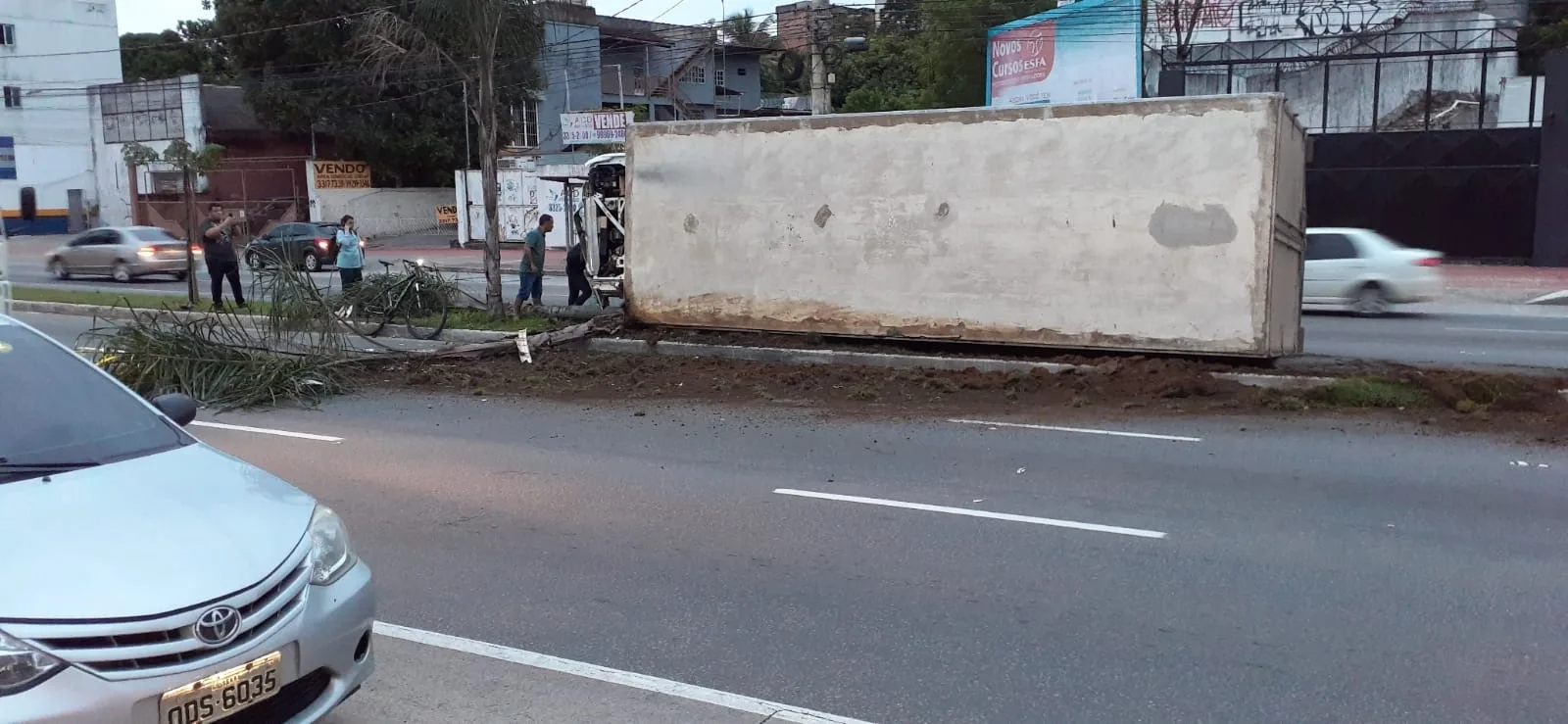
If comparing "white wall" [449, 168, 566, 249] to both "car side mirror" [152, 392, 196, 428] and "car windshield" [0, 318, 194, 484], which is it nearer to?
"car side mirror" [152, 392, 196, 428]

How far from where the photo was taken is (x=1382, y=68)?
115 ft

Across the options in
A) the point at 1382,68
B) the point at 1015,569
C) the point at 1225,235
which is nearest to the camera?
the point at 1015,569

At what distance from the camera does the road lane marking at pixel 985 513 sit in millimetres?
7148

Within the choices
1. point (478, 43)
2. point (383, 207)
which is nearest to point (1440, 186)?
point (478, 43)

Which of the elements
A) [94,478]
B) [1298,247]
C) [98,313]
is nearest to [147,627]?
[94,478]

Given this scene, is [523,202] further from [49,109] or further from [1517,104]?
[49,109]

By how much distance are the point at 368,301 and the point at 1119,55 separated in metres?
26.3

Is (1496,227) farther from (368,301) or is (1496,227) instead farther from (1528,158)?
Answer: (368,301)

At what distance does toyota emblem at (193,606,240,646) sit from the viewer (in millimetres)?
3502

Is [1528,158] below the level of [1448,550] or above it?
above

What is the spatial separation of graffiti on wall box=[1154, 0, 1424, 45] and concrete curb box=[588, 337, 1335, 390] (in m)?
28.2

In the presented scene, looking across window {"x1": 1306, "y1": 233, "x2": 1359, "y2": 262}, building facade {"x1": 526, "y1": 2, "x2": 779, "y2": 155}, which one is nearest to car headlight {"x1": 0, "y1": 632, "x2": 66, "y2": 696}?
window {"x1": 1306, "y1": 233, "x2": 1359, "y2": 262}

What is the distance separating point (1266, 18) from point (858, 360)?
35395 mm

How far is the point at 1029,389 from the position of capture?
1209cm
